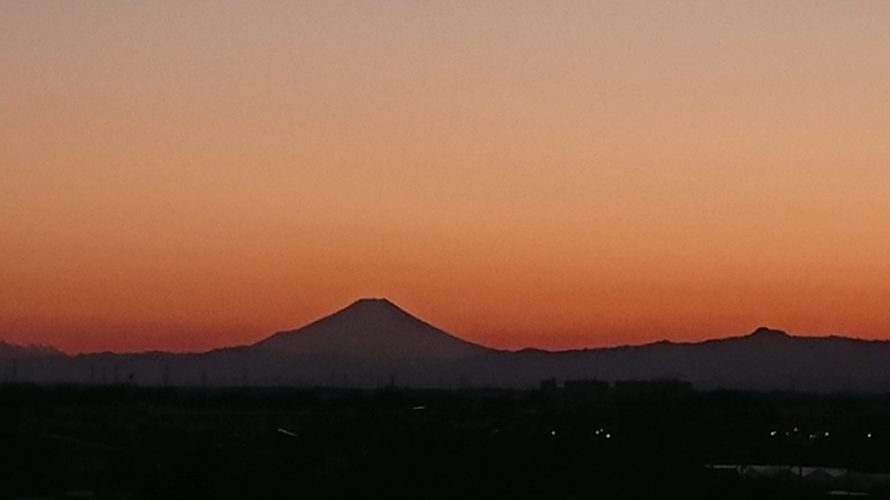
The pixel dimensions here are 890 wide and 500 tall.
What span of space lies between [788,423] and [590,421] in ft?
58.9

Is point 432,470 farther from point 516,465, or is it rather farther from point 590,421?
point 590,421

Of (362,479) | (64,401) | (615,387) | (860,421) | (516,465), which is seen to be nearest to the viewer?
(362,479)

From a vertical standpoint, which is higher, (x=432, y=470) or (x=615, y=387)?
(x=615, y=387)

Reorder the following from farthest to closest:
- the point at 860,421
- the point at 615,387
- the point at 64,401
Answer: the point at 615,387 → the point at 64,401 → the point at 860,421

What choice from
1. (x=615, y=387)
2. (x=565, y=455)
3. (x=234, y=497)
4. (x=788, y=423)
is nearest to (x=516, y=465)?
(x=565, y=455)

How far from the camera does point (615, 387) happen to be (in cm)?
14025

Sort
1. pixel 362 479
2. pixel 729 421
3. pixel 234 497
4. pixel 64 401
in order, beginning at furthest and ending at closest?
1. pixel 64 401
2. pixel 729 421
3. pixel 362 479
4. pixel 234 497

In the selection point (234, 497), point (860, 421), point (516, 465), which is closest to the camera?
point (234, 497)

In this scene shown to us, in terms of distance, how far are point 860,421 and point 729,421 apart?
1038 centimetres

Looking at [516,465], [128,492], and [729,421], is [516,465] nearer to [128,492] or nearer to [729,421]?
[128,492]

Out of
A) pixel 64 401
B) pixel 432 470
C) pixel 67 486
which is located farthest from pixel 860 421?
pixel 67 486

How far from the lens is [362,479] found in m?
41.0

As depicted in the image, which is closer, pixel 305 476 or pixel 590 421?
pixel 305 476

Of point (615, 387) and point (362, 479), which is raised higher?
point (615, 387)
